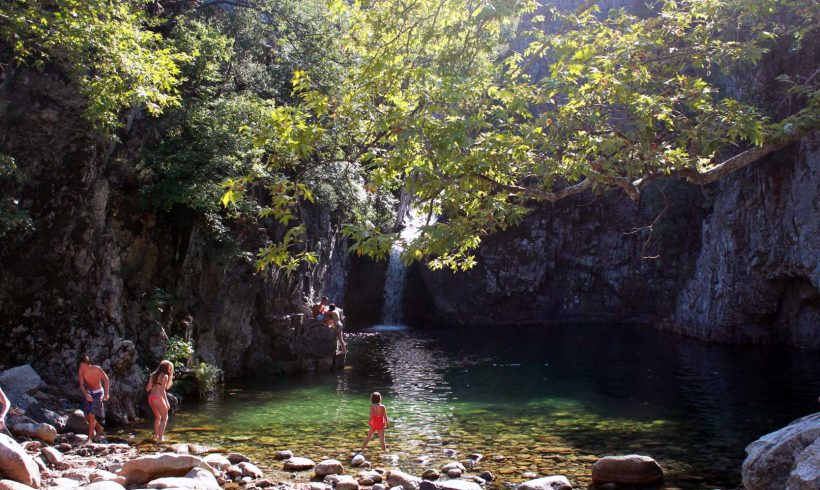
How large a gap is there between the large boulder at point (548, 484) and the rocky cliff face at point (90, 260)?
9319 millimetres

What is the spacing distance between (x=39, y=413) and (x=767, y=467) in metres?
12.2

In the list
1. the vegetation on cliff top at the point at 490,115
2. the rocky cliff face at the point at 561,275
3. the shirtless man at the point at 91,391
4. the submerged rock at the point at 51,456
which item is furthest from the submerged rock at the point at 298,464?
the rocky cliff face at the point at 561,275

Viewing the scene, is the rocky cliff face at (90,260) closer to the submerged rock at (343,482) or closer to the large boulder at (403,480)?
the submerged rock at (343,482)

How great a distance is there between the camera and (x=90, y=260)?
15156 mm

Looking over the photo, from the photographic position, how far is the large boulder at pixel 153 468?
9617mm

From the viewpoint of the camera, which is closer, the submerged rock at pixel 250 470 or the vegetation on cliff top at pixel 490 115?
the vegetation on cliff top at pixel 490 115

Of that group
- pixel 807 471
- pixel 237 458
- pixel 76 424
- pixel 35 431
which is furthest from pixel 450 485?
pixel 76 424

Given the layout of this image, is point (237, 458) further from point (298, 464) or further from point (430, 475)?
point (430, 475)

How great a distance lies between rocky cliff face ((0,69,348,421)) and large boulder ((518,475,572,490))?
30.6 feet

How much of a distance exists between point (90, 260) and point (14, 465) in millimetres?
7516

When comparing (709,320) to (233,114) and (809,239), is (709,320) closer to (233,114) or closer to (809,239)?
(809,239)

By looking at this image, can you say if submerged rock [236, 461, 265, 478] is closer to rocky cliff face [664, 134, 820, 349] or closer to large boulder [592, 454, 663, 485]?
large boulder [592, 454, 663, 485]

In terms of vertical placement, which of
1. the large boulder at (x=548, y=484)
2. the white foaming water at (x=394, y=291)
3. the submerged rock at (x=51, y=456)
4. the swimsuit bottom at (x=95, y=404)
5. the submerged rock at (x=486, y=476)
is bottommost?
the submerged rock at (x=486, y=476)

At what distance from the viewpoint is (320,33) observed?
2444cm
